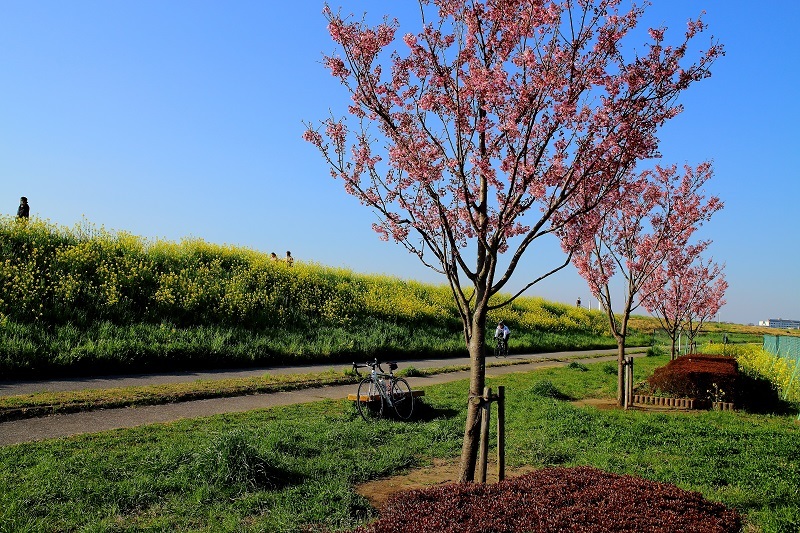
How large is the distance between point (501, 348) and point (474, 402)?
20.9 metres

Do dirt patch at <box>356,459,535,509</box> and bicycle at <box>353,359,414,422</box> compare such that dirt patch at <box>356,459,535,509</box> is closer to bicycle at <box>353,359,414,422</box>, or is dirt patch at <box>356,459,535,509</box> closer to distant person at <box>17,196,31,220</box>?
bicycle at <box>353,359,414,422</box>

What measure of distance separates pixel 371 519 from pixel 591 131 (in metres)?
4.42

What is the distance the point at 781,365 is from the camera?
52.9 ft

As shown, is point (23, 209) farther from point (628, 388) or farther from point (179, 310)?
point (628, 388)

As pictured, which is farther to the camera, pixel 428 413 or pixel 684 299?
pixel 684 299

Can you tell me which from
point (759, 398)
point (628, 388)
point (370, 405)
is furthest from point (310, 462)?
point (759, 398)

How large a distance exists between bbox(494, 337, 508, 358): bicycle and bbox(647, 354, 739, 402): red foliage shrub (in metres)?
12.4

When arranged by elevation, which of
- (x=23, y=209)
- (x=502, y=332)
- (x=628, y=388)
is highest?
(x=23, y=209)

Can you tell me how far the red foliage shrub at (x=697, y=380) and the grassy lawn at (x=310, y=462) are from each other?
1621mm

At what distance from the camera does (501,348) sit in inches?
1041

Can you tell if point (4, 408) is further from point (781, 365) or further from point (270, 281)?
point (781, 365)

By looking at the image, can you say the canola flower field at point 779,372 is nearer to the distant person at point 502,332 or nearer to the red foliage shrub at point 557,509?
the distant person at point 502,332

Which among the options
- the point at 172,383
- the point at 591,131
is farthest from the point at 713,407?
the point at 172,383

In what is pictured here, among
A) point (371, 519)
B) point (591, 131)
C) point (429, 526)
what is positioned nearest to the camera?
point (429, 526)
